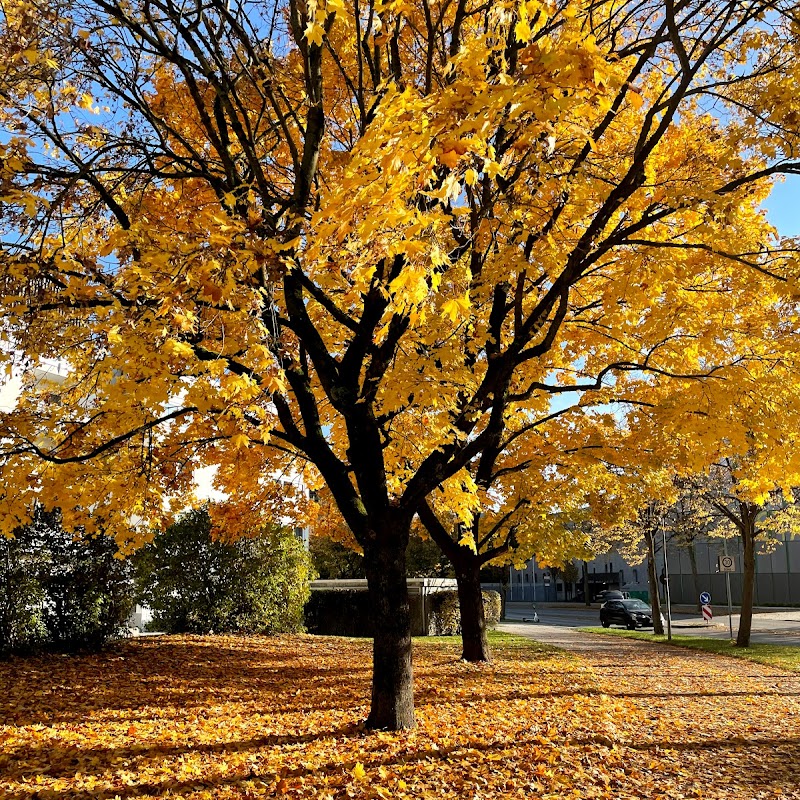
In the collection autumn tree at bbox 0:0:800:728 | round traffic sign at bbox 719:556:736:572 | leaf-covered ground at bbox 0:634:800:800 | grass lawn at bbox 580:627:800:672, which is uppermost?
autumn tree at bbox 0:0:800:728

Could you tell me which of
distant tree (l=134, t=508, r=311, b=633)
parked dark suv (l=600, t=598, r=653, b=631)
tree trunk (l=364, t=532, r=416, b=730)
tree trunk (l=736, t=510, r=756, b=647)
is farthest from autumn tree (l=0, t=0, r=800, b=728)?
parked dark suv (l=600, t=598, r=653, b=631)

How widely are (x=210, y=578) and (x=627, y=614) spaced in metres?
24.3

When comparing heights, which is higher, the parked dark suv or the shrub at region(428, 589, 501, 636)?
the shrub at region(428, 589, 501, 636)

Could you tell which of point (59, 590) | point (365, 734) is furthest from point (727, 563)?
→ point (59, 590)

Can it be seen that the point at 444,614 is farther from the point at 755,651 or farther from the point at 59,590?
the point at 59,590

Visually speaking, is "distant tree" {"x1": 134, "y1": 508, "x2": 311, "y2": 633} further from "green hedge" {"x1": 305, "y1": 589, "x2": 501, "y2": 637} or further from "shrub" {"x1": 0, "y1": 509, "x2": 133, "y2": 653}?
"green hedge" {"x1": 305, "y1": 589, "x2": 501, "y2": 637}

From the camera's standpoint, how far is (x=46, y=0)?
246 inches

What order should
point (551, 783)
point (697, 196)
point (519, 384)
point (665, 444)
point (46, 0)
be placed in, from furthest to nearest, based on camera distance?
1. point (665, 444)
2. point (519, 384)
3. point (46, 0)
4. point (697, 196)
5. point (551, 783)

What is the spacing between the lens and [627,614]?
3219cm

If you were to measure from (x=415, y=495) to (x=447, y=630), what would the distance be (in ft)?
53.7

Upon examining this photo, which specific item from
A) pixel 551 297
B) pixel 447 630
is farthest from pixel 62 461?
pixel 447 630

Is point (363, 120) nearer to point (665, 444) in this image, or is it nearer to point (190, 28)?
point (190, 28)

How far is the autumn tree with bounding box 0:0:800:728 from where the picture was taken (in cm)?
409

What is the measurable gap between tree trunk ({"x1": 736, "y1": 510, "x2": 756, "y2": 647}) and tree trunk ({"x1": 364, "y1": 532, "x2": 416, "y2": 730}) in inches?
559
